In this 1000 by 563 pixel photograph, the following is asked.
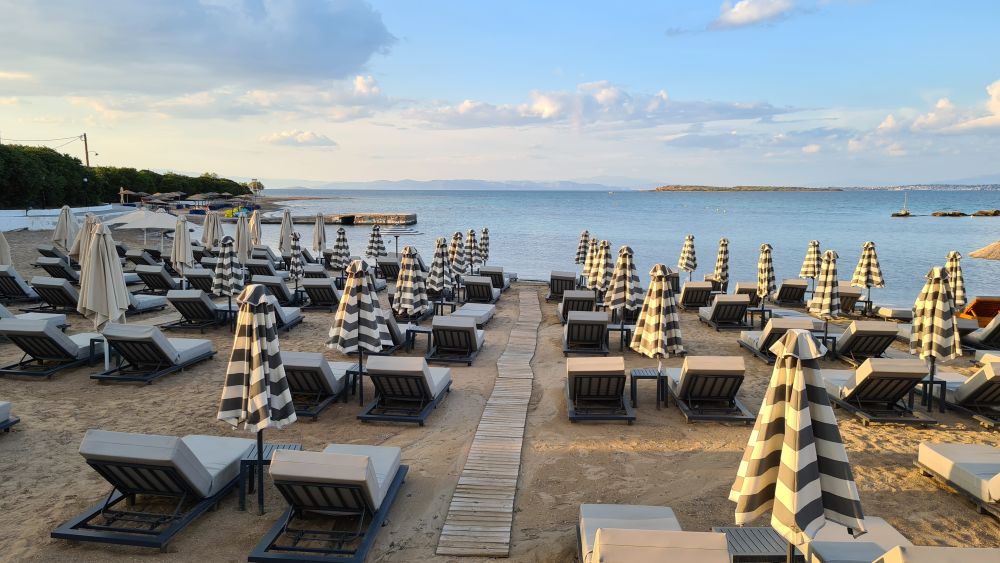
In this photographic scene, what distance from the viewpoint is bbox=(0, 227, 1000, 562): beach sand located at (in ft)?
17.3

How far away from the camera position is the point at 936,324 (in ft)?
26.9

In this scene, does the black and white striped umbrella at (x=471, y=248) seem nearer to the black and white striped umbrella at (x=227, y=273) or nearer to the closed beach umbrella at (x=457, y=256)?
the closed beach umbrella at (x=457, y=256)

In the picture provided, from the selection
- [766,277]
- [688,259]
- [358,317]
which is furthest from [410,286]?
[688,259]

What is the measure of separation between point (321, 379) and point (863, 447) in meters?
7.11

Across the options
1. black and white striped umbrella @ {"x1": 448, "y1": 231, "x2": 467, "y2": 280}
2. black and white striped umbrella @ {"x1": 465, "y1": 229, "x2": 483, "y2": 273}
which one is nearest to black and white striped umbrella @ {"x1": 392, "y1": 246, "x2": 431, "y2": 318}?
black and white striped umbrella @ {"x1": 448, "y1": 231, "x2": 467, "y2": 280}

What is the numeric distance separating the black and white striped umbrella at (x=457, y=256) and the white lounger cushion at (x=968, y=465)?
1221cm

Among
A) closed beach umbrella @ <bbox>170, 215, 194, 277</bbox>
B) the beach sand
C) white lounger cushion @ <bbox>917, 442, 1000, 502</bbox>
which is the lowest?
the beach sand

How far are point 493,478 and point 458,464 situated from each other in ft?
1.79

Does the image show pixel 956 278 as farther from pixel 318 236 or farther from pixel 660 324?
pixel 318 236

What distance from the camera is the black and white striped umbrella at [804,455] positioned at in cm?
341

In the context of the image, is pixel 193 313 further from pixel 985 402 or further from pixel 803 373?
pixel 985 402

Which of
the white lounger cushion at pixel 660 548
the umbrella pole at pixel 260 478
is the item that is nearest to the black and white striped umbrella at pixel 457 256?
the umbrella pole at pixel 260 478

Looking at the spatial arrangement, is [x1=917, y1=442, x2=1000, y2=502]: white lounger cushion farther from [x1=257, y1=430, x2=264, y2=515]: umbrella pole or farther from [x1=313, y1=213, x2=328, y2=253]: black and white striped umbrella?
[x1=313, y1=213, x2=328, y2=253]: black and white striped umbrella

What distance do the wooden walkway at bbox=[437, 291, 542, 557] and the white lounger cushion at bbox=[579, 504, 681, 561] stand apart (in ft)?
2.65
